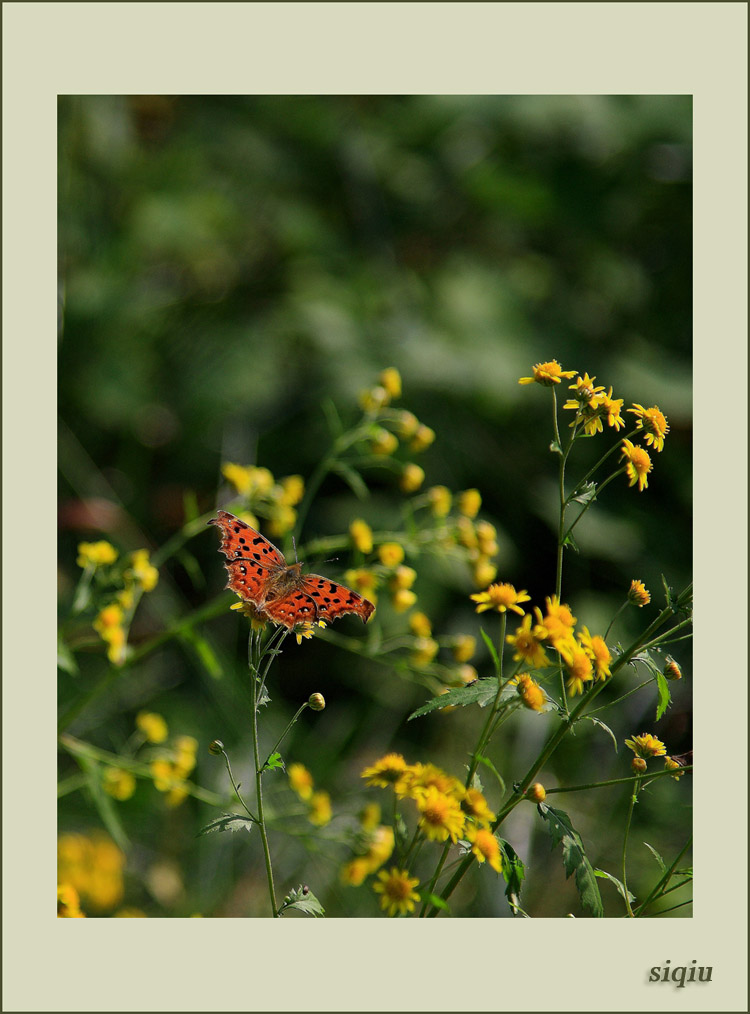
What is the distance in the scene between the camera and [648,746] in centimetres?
115

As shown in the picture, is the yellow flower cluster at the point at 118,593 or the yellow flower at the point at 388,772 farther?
the yellow flower cluster at the point at 118,593

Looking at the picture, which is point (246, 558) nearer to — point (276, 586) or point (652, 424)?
point (276, 586)

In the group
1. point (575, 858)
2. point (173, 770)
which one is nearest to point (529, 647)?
point (575, 858)

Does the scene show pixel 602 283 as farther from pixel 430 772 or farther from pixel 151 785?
pixel 430 772

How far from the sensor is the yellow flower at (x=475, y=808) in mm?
1004

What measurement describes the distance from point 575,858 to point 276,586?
20.3 inches

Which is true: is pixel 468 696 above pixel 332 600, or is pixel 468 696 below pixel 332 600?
below

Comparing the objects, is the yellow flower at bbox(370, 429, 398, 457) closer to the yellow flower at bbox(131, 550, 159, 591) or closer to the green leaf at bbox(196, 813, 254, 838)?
the yellow flower at bbox(131, 550, 159, 591)

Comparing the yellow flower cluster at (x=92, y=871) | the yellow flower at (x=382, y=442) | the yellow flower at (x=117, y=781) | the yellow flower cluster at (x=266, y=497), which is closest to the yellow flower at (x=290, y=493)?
the yellow flower cluster at (x=266, y=497)

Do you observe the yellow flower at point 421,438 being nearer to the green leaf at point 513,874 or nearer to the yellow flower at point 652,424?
the yellow flower at point 652,424

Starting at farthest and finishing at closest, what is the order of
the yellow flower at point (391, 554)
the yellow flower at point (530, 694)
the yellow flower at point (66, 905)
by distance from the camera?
the yellow flower at point (391, 554) < the yellow flower at point (66, 905) < the yellow flower at point (530, 694)

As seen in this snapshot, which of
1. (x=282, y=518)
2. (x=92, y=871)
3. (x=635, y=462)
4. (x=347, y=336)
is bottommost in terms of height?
(x=92, y=871)

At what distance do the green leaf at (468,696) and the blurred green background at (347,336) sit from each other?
66.1 inches

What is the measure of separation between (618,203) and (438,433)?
1305mm
